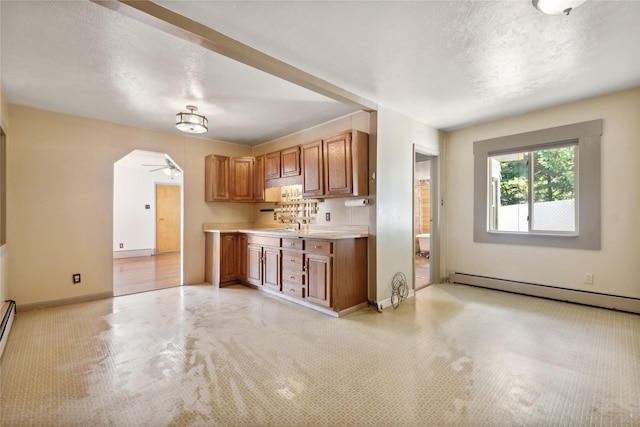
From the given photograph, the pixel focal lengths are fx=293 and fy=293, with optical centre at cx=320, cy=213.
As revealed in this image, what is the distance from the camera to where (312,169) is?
4.12 m

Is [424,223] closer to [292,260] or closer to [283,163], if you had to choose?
[283,163]

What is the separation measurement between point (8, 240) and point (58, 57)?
2.45m

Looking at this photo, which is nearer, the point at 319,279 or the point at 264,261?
the point at 319,279

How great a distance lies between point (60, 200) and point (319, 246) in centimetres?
344

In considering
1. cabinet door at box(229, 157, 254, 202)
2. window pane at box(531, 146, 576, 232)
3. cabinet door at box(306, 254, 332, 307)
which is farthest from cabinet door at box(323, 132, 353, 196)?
window pane at box(531, 146, 576, 232)

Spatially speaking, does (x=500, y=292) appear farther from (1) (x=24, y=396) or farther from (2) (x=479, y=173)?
(1) (x=24, y=396)

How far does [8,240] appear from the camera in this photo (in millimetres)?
3492

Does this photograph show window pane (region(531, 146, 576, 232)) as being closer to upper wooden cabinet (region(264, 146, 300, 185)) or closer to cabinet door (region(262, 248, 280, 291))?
upper wooden cabinet (region(264, 146, 300, 185))

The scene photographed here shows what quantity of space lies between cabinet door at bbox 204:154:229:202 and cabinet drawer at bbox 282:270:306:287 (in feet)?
6.53

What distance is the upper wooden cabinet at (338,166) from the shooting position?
358 cm

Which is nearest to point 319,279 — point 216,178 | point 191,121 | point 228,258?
point 228,258

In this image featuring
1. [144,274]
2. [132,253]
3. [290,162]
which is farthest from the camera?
[132,253]

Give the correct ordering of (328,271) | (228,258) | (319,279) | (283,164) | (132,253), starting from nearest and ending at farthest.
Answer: (328,271)
(319,279)
(283,164)
(228,258)
(132,253)

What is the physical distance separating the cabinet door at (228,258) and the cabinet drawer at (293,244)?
1.31 metres
